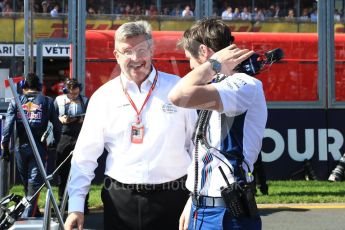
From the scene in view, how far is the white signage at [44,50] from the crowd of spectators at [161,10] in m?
0.66

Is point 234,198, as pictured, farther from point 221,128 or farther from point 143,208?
point 143,208

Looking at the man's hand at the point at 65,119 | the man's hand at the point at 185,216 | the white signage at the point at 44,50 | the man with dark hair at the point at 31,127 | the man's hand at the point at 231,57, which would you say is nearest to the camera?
the man's hand at the point at 231,57

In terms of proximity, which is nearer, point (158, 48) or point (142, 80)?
point (142, 80)

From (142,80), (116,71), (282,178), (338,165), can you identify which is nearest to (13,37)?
(116,71)

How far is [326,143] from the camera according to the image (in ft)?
41.1

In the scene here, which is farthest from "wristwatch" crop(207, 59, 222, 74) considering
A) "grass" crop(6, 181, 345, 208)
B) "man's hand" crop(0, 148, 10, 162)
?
"grass" crop(6, 181, 345, 208)

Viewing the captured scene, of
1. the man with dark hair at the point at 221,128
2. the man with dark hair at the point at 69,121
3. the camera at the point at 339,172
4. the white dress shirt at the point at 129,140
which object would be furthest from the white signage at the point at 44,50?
the man with dark hair at the point at 221,128

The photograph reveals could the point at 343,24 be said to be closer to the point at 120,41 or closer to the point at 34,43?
the point at 34,43

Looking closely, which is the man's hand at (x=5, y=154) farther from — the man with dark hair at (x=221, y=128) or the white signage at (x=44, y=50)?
the man with dark hair at (x=221, y=128)

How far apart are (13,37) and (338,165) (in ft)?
20.1

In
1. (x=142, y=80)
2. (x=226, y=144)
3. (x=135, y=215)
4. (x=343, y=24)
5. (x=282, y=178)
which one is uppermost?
(x=343, y=24)

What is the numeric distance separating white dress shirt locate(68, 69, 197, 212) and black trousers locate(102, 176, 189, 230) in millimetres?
72

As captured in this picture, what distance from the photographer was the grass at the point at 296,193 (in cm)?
993

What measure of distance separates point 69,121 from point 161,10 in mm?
3781
